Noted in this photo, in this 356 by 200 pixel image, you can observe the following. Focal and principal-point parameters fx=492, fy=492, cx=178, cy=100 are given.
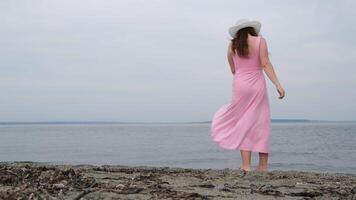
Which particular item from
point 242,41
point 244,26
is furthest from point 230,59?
point 244,26

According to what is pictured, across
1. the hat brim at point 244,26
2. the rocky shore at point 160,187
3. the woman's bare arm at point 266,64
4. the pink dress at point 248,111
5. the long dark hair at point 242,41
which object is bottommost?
the rocky shore at point 160,187

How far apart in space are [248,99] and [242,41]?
0.75 metres

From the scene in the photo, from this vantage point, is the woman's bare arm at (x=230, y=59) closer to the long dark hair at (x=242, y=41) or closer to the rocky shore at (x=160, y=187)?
the long dark hair at (x=242, y=41)

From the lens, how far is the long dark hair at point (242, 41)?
634 centimetres

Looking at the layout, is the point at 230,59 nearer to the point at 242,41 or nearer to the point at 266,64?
the point at 242,41

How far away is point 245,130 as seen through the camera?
6.34 m

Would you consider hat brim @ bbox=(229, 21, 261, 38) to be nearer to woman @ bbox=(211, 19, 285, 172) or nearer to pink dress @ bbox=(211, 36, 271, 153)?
woman @ bbox=(211, 19, 285, 172)

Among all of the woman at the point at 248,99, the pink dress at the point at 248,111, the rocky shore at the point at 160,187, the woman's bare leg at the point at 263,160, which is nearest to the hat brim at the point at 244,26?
the woman at the point at 248,99

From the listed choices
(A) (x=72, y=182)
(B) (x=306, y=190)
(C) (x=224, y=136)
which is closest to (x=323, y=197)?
(B) (x=306, y=190)

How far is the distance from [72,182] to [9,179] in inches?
27.7

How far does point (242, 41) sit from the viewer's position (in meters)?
6.36

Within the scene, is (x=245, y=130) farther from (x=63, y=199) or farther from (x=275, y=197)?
(x=63, y=199)

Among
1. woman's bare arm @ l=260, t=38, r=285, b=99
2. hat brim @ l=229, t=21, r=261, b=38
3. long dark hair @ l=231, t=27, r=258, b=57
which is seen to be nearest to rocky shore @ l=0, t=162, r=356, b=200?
woman's bare arm @ l=260, t=38, r=285, b=99

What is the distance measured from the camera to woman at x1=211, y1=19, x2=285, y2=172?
6320 mm
